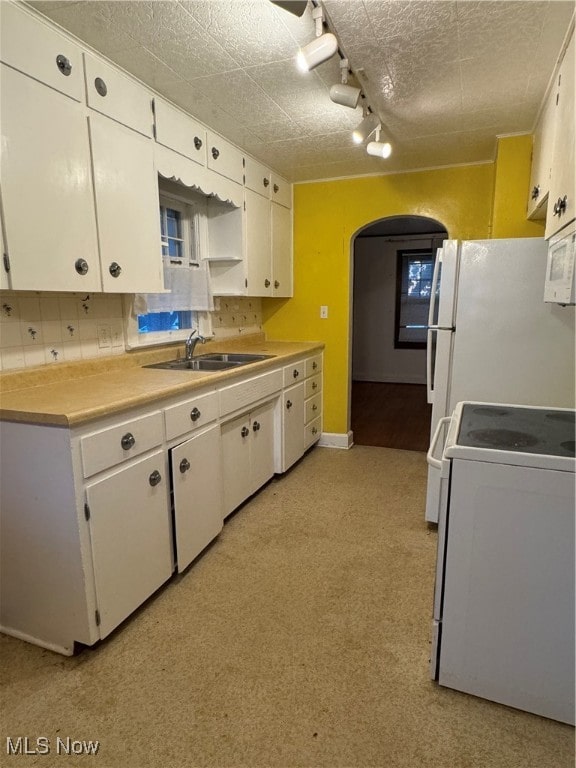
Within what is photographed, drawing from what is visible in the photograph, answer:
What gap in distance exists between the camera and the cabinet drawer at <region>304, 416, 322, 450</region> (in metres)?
3.49

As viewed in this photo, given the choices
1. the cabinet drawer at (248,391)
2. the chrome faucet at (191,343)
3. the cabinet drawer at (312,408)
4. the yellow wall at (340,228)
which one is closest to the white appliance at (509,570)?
the cabinet drawer at (248,391)

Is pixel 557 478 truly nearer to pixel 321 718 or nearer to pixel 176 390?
pixel 321 718

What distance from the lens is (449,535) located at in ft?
4.38

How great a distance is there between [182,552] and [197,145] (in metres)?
2.20

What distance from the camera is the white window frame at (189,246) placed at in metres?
2.62

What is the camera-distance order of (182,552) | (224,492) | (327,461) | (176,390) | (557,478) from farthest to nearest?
(327,461) < (224,492) < (182,552) < (176,390) < (557,478)

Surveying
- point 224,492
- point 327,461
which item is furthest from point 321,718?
point 327,461

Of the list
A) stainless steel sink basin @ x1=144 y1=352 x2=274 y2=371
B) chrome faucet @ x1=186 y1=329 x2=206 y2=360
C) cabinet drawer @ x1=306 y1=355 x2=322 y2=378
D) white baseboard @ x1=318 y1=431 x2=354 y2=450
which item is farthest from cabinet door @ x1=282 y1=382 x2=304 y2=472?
chrome faucet @ x1=186 y1=329 x2=206 y2=360

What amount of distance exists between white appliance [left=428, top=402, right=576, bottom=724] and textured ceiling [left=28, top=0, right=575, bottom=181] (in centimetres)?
155

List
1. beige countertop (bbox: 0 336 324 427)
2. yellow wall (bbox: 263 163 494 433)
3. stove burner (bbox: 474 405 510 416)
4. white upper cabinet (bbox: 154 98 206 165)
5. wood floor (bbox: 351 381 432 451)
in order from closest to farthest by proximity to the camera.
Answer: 1. beige countertop (bbox: 0 336 324 427)
2. stove burner (bbox: 474 405 510 416)
3. white upper cabinet (bbox: 154 98 206 165)
4. yellow wall (bbox: 263 163 494 433)
5. wood floor (bbox: 351 381 432 451)

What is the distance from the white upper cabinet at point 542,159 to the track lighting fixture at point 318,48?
46.4 inches

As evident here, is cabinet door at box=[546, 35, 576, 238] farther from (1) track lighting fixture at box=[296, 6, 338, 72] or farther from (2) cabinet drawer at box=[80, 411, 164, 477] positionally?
(2) cabinet drawer at box=[80, 411, 164, 477]

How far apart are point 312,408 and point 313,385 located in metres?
0.20

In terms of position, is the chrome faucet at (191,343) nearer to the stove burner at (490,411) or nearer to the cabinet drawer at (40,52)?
the cabinet drawer at (40,52)
